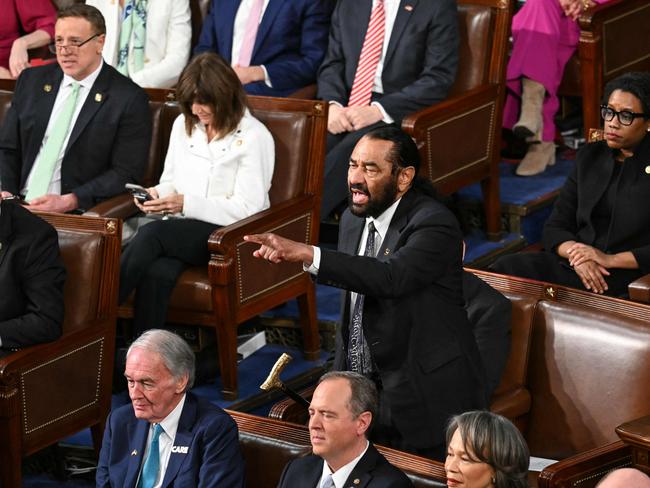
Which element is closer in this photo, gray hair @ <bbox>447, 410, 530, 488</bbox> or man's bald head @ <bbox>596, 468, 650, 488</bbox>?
man's bald head @ <bbox>596, 468, 650, 488</bbox>

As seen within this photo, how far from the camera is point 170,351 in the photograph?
3180 millimetres

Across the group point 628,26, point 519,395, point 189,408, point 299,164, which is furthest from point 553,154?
point 189,408

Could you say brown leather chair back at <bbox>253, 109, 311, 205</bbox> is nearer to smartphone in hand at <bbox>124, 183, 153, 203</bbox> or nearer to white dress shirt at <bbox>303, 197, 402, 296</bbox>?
smartphone in hand at <bbox>124, 183, 153, 203</bbox>

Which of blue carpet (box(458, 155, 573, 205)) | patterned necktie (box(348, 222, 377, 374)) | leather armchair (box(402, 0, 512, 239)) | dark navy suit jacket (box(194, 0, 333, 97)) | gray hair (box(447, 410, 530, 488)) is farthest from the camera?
blue carpet (box(458, 155, 573, 205))

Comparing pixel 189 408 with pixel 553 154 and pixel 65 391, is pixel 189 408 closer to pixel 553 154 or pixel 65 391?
pixel 65 391

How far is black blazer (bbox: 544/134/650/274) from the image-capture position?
398 centimetres

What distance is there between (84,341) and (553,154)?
95.1 inches

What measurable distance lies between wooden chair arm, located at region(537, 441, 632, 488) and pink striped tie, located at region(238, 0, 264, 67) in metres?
2.62

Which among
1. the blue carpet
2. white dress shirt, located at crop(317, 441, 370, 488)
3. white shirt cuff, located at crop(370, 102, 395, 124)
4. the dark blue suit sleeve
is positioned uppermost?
the dark blue suit sleeve

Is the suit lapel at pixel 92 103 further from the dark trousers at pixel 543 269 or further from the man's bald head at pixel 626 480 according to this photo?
the man's bald head at pixel 626 480

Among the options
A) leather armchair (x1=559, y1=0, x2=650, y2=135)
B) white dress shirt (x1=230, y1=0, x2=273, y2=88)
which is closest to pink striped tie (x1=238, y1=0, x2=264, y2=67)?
white dress shirt (x1=230, y1=0, x2=273, y2=88)

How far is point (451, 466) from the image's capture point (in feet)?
8.71

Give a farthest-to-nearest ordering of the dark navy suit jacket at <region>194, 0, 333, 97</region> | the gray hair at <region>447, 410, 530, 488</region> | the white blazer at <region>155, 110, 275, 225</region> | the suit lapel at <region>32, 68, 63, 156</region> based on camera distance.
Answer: the dark navy suit jacket at <region>194, 0, 333, 97</region>
the suit lapel at <region>32, 68, 63, 156</region>
the white blazer at <region>155, 110, 275, 225</region>
the gray hair at <region>447, 410, 530, 488</region>

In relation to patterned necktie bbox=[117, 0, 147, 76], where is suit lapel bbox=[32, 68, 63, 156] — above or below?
below
